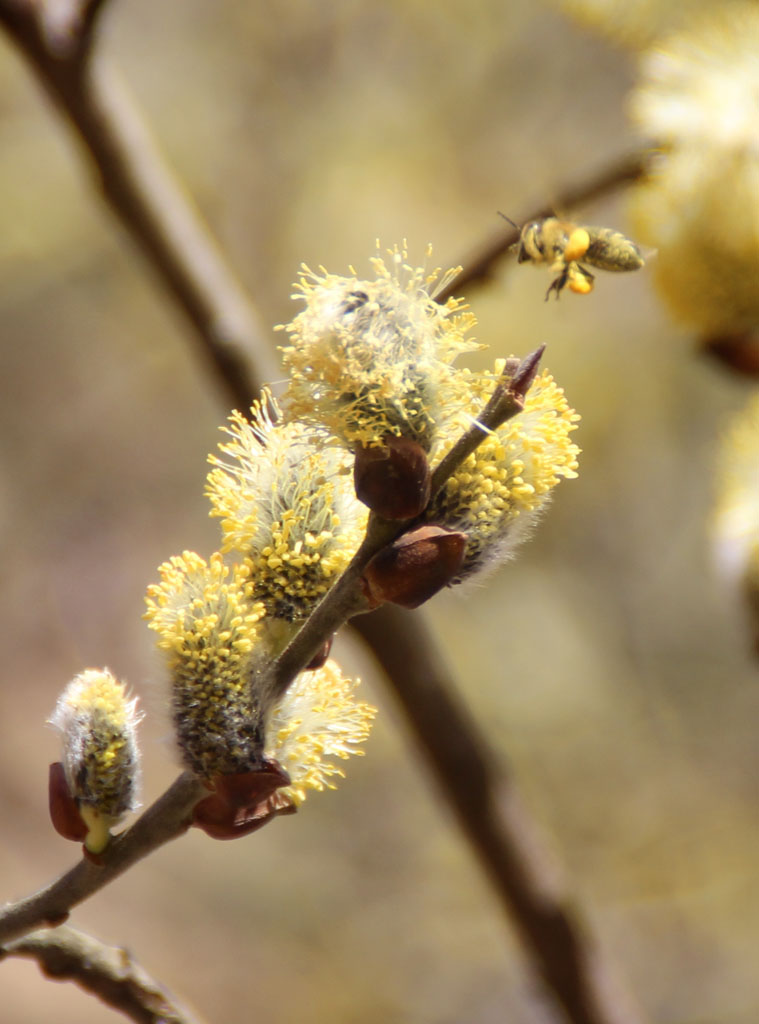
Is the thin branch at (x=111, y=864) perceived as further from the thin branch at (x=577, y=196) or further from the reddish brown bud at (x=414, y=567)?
the thin branch at (x=577, y=196)

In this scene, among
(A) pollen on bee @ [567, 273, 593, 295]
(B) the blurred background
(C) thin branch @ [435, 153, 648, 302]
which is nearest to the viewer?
(A) pollen on bee @ [567, 273, 593, 295]

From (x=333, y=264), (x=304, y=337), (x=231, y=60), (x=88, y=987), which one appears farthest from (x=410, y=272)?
(x=231, y=60)

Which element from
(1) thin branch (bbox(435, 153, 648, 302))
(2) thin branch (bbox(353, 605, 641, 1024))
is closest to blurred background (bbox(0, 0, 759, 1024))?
(2) thin branch (bbox(353, 605, 641, 1024))

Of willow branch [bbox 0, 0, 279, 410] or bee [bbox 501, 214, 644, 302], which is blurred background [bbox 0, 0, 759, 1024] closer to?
willow branch [bbox 0, 0, 279, 410]

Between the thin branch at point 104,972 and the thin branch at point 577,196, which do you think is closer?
the thin branch at point 104,972

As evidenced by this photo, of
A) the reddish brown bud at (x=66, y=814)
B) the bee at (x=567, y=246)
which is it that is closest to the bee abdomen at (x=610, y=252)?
the bee at (x=567, y=246)

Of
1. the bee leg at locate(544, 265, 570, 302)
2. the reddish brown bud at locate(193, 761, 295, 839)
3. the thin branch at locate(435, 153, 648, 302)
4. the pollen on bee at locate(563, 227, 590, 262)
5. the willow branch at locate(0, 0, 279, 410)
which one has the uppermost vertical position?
the willow branch at locate(0, 0, 279, 410)
